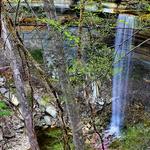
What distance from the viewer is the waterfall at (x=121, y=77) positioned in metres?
12.0

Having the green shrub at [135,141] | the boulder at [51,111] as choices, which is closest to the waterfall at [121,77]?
the green shrub at [135,141]

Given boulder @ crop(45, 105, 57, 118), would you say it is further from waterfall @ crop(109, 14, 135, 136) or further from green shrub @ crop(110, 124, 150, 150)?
green shrub @ crop(110, 124, 150, 150)

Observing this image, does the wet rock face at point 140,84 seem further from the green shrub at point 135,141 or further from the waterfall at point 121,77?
the green shrub at point 135,141

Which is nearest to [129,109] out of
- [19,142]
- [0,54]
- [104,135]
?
[104,135]

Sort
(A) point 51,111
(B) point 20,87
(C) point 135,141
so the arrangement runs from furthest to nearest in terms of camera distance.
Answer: (A) point 51,111 → (C) point 135,141 → (B) point 20,87

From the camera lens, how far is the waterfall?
12.0 m

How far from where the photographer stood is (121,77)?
13.1 meters

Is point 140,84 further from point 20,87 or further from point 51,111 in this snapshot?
point 20,87

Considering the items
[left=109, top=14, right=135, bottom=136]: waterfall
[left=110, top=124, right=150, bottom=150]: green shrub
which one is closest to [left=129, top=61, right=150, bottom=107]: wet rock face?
[left=109, top=14, right=135, bottom=136]: waterfall

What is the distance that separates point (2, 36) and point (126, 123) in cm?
690

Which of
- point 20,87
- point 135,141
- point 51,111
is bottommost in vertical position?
point 51,111

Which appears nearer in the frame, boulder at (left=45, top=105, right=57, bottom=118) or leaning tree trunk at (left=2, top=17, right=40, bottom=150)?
leaning tree trunk at (left=2, top=17, right=40, bottom=150)

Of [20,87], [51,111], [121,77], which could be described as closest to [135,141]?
[51,111]

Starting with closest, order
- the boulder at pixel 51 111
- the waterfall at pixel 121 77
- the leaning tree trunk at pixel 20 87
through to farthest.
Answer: the leaning tree trunk at pixel 20 87, the boulder at pixel 51 111, the waterfall at pixel 121 77
